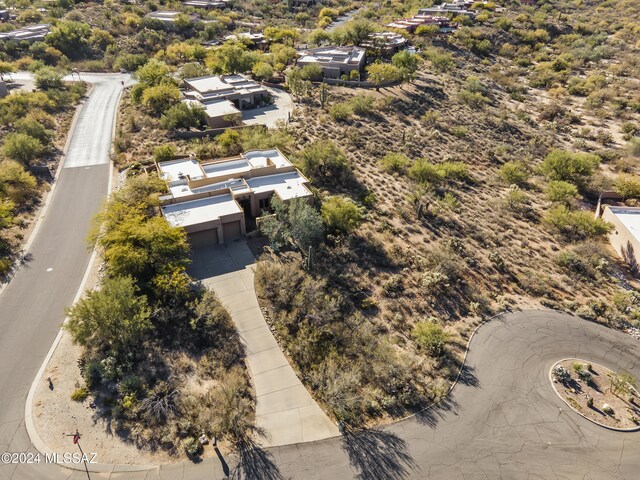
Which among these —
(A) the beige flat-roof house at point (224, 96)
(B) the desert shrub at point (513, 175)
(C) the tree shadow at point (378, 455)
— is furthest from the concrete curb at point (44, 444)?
(B) the desert shrub at point (513, 175)

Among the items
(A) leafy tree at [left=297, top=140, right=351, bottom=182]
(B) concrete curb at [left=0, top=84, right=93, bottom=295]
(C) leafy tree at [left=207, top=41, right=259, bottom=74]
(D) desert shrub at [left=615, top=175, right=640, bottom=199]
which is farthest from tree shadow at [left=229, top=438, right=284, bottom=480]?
(C) leafy tree at [left=207, top=41, right=259, bottom=74]

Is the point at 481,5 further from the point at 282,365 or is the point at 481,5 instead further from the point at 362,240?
the point at 282,365

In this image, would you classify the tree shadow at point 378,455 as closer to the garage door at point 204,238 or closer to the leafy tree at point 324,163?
the garage door at point 204,238

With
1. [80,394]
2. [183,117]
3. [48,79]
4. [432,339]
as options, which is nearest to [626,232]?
[432,339]

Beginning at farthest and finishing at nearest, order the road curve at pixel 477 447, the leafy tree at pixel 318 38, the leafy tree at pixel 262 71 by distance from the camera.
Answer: the leafy tree at pixel 318 38, the leafy tree at pixel 262 71, the road curve at pixel 477 447

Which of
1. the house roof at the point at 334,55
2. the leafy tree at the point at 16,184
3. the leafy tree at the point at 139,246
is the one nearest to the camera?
the leafy tree at the point at 139,246

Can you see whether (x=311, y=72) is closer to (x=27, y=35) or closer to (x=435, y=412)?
(x=27, y=35)

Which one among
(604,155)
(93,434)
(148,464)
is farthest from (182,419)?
(604,155)
